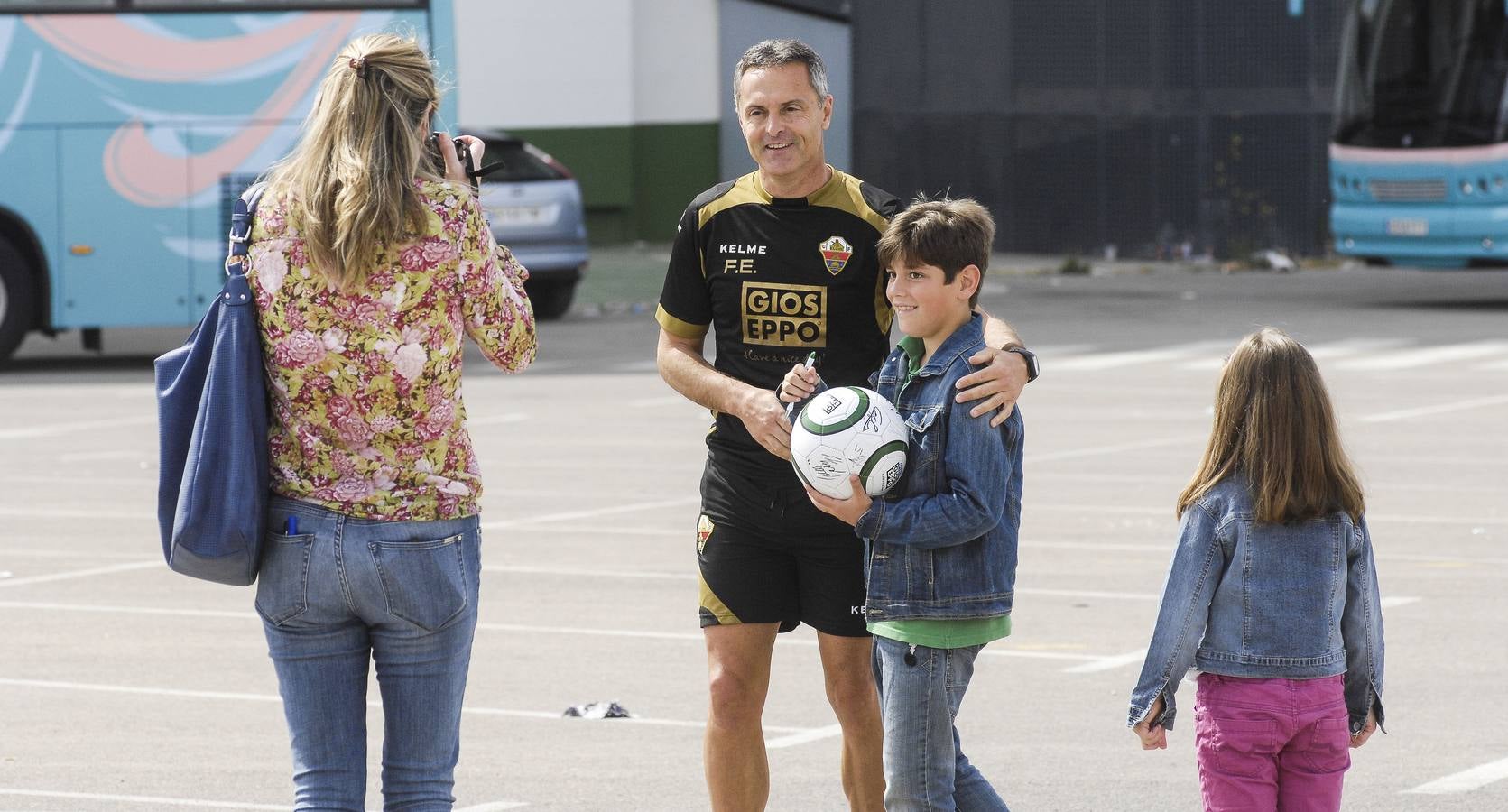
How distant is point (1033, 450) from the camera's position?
13.8 meters

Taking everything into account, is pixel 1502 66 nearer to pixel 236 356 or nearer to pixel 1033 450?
pixel 1033 450

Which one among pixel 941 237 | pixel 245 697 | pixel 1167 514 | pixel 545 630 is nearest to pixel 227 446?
pixel 941 237

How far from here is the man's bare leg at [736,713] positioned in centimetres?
502

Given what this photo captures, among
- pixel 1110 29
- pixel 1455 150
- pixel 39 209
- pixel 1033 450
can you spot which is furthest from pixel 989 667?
pixel 1110 29

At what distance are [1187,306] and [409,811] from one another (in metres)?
21.7

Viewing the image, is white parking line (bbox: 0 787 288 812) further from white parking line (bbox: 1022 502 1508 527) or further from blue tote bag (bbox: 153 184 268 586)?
white parking line (bbox: 1022 502 1508 527)

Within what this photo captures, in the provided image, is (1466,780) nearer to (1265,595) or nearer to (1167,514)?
(1265,595)

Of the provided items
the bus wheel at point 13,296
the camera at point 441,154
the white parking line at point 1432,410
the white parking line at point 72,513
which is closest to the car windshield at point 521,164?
the bus wheel at point 13,296

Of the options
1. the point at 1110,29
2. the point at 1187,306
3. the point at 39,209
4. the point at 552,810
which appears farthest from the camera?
the point at 1110,29

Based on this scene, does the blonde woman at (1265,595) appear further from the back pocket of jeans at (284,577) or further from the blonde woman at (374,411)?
the back pocket of jeans at (284,577)

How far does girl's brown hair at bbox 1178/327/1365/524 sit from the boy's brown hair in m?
0.55

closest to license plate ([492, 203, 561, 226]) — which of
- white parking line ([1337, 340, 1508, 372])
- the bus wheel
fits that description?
the bus wheel

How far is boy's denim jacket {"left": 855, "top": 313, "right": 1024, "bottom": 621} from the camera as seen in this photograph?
14.6 feet

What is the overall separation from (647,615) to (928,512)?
4525 mm
